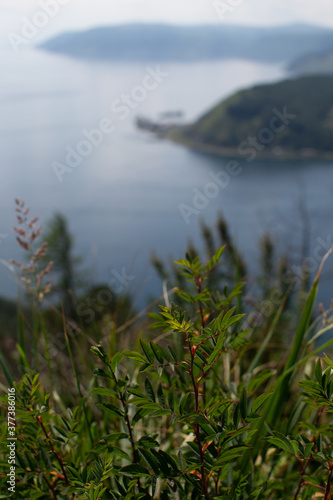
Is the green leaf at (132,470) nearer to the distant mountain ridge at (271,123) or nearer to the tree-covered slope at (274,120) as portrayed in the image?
the distant mountain ridge at (271,123)

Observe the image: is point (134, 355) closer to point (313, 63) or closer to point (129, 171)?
point (129, 171)

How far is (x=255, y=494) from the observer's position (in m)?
0.49

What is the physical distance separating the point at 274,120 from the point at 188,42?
17.8 m

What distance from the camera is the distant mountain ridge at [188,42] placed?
50.7 m

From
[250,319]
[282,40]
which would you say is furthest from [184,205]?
[282,40]

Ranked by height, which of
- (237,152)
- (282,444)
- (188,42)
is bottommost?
(237,152)

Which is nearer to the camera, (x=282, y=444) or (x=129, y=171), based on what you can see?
(x=282, y=444)

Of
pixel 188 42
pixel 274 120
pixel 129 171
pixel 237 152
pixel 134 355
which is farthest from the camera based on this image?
pixel 188 42

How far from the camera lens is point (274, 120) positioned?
157 ft

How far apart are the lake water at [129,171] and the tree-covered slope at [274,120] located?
2.27m

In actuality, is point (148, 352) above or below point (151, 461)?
above

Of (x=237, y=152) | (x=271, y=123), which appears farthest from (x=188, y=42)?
(x=237, y=152)

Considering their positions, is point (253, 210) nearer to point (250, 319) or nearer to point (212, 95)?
point (212, 95)

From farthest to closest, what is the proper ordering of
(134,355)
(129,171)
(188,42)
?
(188,42)
(129,171)
(134,355)
